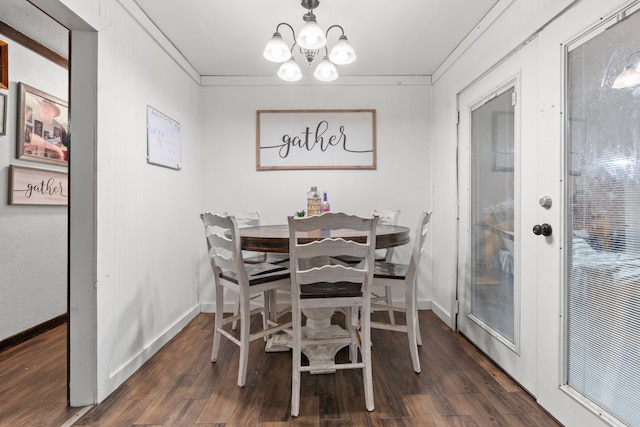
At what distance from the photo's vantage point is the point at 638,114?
3.89 ft

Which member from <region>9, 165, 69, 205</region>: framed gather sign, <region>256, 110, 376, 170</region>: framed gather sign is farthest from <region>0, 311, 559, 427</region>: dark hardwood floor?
<region>256, 110, 376, 170</region>: framed gather sign

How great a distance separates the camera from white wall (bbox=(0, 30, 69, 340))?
2287 millimetres

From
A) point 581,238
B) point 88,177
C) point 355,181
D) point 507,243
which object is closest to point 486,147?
point 507,243

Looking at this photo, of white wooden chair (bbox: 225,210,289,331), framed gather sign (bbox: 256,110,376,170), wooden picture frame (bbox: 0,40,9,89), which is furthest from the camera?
framed gather sign (bbox: 256,110,376,170)

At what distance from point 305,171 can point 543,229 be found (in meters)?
2.09

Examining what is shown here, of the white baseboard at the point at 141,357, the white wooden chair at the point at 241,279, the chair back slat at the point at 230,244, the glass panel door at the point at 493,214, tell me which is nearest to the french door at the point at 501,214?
the glass panel door at the point at 493,214

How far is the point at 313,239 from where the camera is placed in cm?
165

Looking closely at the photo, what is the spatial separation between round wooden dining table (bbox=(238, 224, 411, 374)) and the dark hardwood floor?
93 mm

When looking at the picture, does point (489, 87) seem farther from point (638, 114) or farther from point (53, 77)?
point (53, 77)

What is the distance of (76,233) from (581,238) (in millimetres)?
2417

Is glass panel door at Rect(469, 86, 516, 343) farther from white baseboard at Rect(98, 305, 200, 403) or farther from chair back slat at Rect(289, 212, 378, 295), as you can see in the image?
white baseboard at Rect(98, 305, 200, 403)

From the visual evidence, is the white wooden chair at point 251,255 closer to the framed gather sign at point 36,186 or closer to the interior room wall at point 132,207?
the interior room wall at point 132,207

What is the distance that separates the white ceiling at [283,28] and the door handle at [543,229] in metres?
1.43

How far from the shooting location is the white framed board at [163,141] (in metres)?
2.26
